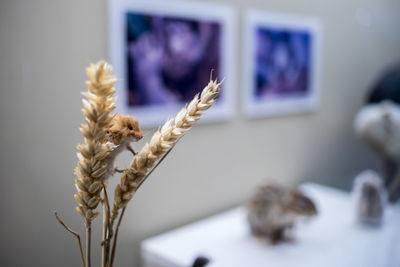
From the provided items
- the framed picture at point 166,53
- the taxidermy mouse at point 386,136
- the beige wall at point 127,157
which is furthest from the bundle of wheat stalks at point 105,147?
the taxidermy mouse at point 386,136

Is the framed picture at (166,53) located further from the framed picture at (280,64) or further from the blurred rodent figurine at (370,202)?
the blurred rodent figurine at (370,202)

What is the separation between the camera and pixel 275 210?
136 centimetres

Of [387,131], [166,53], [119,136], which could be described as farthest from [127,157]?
→ [387,131]

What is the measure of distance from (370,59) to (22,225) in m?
2.28

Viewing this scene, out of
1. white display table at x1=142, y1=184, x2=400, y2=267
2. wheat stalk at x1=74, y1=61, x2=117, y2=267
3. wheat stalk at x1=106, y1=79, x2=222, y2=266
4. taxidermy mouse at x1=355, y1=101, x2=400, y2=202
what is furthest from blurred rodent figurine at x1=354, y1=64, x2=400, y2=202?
wheat stalk at x1=74, y1=61, x2=117, y2=267

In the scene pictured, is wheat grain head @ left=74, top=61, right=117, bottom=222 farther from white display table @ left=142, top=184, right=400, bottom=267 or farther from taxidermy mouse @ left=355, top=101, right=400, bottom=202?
taxidermy mouse @ left=355, top=101, right=400, bottom=202

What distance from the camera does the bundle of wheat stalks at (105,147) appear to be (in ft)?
1.54

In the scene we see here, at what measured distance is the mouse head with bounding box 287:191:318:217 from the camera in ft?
4.35

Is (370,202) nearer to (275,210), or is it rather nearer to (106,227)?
(275,210)

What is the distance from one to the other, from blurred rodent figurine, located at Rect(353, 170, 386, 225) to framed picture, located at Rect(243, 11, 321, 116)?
22.1 inches

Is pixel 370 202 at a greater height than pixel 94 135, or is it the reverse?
pixel 94 135

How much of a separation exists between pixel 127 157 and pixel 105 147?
0.13 meters

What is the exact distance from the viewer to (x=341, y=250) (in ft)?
4.53

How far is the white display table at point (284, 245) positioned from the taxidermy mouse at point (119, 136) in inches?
27.5
